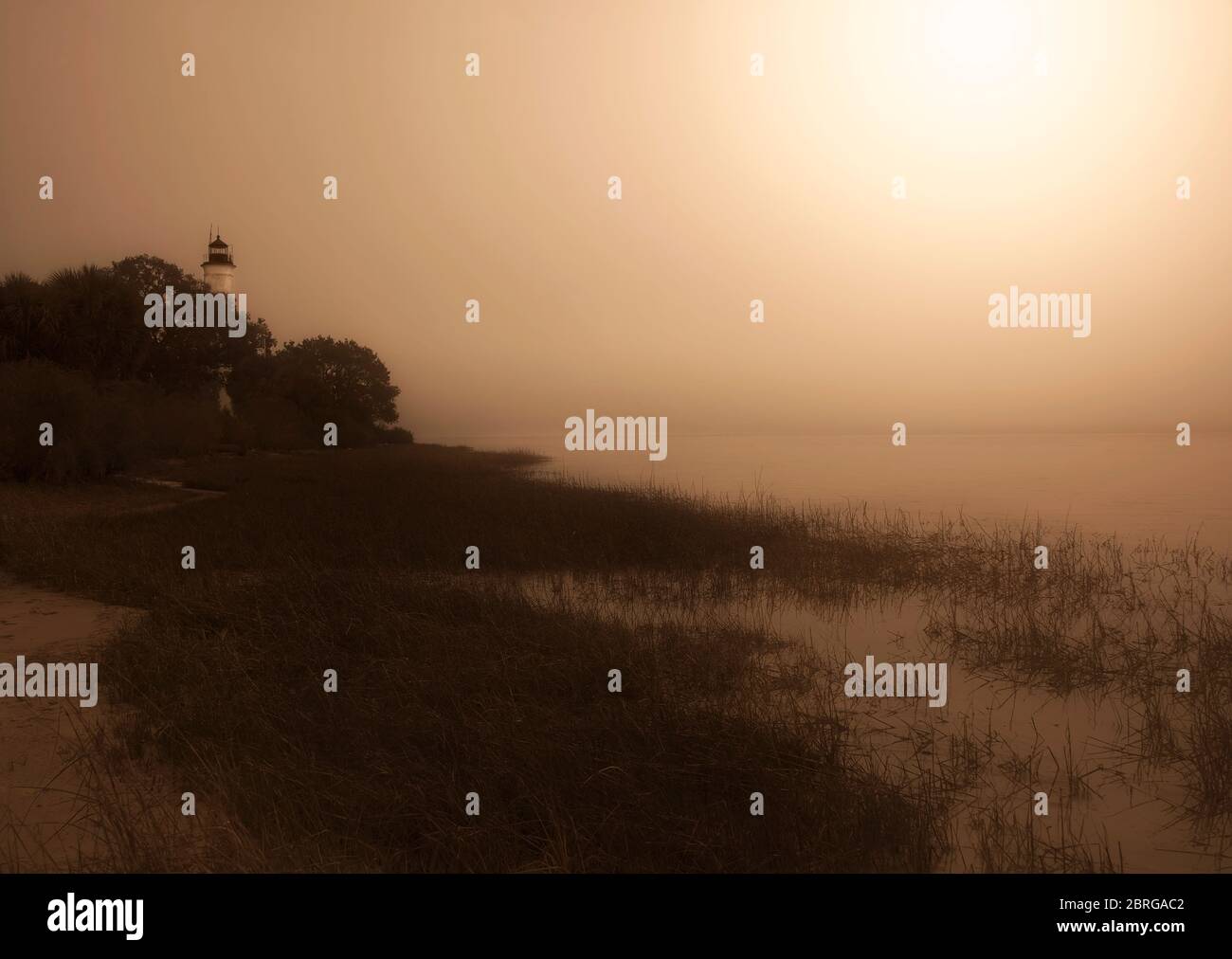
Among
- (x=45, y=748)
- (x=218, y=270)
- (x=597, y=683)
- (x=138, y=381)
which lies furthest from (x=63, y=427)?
(x=218, y=270)

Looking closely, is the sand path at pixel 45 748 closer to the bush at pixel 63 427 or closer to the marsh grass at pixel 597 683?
the marsh grass at pixel 597 683

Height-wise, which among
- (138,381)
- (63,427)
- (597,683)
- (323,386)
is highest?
(323,386)

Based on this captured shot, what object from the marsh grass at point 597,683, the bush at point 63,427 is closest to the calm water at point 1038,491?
the marsh grass at point 597,683

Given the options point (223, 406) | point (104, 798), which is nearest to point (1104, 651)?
point (104, 798)

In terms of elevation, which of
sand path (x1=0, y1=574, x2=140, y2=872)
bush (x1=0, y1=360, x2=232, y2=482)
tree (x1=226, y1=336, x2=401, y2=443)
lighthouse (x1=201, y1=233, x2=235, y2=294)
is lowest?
sand path (x1=0, y1=574, x2=140, y2=872)

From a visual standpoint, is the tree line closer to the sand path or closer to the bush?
the bush

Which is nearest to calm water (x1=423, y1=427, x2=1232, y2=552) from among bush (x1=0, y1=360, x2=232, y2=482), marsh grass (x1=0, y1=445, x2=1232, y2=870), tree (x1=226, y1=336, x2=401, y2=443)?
marsh grass (x1=0, y1=445, x2=1232, y2=870)

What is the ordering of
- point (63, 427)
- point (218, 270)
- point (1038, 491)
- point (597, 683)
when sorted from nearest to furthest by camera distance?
1. point (597, 683)
2. point (63, 427)
3. point (1038, 491)
4. point (218, 270)

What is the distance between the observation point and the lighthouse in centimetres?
4906

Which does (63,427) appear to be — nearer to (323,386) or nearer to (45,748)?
(45,748)

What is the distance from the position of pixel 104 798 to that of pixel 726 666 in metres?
5.42

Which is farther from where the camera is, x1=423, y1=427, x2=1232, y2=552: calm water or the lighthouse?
the lighthouse

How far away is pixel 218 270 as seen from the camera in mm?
49156
